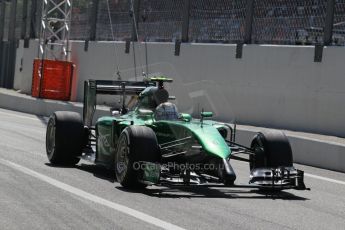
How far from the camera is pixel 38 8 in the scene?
130 feet

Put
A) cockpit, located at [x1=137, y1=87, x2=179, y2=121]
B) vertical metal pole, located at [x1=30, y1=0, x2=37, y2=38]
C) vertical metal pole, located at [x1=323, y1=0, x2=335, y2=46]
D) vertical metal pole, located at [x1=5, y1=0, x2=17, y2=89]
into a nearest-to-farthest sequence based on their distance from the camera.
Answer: cockpit, located at [x1=137, y1=87, x2=179, y2=121] < vertical metal pole, located at [x1=323, y1=0, x2=335, y2=46] < vertical metal pole, located at [x1=30, y1=0, x2=37, y2=38] < vertical metal pole, located at [x1=5, y1=0, x2=17, y2=89]

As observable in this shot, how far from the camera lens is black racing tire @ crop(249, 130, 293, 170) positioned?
11438 mm

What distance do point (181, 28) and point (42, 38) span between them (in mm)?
11345

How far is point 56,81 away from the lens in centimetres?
3522

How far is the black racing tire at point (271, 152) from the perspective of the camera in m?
11.4

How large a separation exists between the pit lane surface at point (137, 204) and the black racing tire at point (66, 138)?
231mm

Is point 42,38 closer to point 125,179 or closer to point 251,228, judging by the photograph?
point 125,179

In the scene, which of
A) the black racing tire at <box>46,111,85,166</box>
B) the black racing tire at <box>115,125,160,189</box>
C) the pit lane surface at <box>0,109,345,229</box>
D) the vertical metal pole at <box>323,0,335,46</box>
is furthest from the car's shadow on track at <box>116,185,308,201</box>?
the vertical metal pole at <box>323,0,335,46</box>

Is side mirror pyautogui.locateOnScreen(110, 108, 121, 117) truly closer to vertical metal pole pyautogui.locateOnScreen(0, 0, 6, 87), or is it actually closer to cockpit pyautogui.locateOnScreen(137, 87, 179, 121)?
cockpit pyautogui.locateOnScreen(137, 87, 179, 121)

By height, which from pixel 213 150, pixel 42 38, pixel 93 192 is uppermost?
pixel 42 38

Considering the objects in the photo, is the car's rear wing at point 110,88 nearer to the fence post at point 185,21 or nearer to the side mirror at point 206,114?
the side mirror at point 206,114

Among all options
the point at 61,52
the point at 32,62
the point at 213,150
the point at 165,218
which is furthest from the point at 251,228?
the point at 32,62

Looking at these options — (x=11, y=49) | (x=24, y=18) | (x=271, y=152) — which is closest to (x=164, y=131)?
(x=271, y=152)

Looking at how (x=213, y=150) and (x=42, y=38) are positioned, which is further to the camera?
(x=42, y=38)
